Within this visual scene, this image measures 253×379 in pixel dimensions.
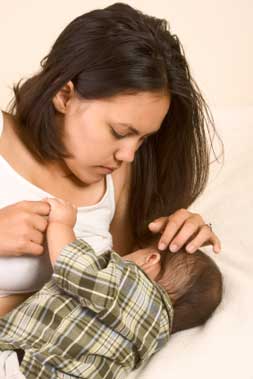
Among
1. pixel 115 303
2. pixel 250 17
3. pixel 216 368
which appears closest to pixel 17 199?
pixel 115 303

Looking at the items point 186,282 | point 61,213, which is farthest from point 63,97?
point 186,282

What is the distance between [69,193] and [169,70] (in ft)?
1.21

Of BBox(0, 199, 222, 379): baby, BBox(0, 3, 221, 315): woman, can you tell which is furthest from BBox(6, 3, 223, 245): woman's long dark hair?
BBox(0, 199, 222, 379): baby

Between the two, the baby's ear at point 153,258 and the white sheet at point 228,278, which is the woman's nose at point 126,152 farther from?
the white sheet at point 228,278

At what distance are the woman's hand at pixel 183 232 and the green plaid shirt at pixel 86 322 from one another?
148mm

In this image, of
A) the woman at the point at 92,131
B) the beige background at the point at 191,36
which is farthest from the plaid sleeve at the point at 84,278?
the beige background at the point at 191,36

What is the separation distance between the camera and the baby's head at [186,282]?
124 centimetres

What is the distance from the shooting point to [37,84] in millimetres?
1313

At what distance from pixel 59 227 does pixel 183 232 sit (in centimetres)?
28

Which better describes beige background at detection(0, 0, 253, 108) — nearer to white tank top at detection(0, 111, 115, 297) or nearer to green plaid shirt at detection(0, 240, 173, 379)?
white tank top at detection(0, 111, 115, 297)

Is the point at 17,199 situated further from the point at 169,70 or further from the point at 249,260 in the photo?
the point at 249,260

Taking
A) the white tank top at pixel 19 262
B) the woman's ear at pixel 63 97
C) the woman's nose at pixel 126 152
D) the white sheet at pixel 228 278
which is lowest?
the white sheet at pixel 228 278

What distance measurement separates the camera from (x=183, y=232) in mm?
1322

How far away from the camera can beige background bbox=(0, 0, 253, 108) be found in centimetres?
208
